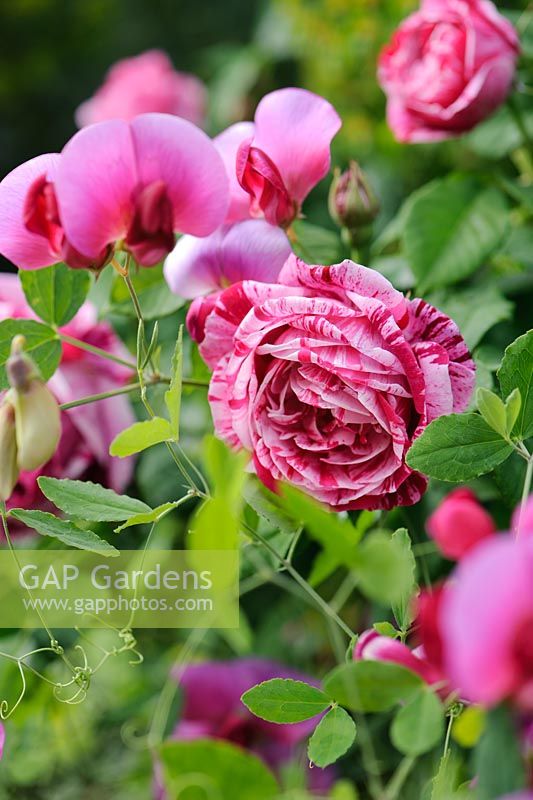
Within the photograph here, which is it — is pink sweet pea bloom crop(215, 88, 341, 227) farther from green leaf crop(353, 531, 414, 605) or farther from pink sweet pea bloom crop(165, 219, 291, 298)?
green leaf crop(353, 531, 414, 605)

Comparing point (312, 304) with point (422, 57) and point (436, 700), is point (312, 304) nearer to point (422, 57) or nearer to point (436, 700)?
point (436, 700)

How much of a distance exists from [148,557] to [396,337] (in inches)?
5.2

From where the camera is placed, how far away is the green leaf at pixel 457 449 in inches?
10.3

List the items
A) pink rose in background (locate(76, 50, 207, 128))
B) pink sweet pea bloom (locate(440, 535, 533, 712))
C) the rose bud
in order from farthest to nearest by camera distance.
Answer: pink rose in background (locate(76, 50, 207, 128)) < the rose bud < pink sweet pea bloom (locate(440, 535, 533, 712))

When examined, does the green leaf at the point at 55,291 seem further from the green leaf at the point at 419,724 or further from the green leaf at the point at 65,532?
the green leaf at the point at 419,724

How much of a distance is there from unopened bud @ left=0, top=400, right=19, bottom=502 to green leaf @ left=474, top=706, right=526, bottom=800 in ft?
0.50

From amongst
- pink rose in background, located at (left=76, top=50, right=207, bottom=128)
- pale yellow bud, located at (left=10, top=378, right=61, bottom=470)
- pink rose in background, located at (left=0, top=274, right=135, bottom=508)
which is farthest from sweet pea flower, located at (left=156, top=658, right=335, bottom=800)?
pink rose in background, located at (left=76, top=50, right=207, bottom=128)

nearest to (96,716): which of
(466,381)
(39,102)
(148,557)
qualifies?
(148,557)

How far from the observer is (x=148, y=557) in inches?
13.6

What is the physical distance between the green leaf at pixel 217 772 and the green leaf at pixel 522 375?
0.43ft

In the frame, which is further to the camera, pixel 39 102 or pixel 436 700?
pixel 39 102

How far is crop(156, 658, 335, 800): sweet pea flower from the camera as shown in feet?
1.48

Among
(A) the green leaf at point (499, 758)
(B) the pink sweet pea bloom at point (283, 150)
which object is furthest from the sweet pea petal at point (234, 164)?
(A) the green leaf at point (499, 758)

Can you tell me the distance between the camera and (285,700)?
0.27m
